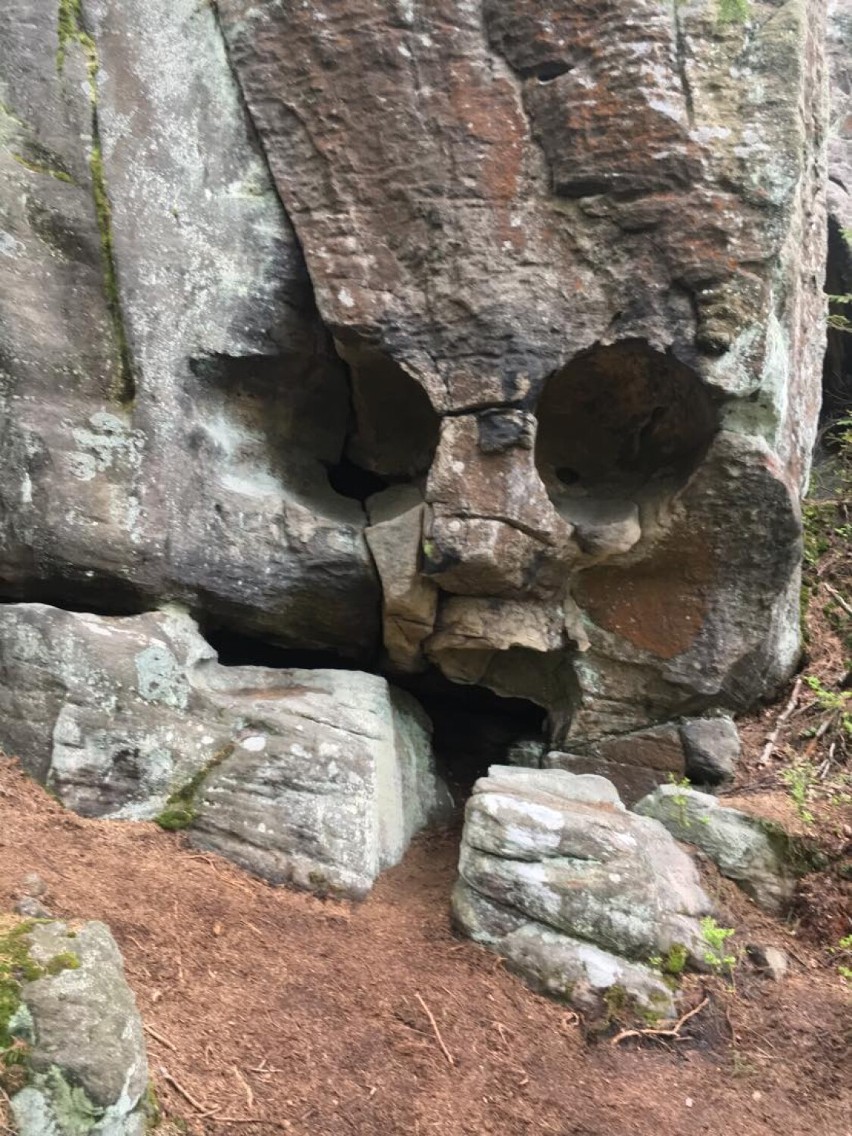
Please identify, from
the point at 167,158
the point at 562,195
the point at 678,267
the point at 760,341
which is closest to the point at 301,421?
the point at 167,158

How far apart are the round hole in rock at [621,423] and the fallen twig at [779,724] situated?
6.39 ft

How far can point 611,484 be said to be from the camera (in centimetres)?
604

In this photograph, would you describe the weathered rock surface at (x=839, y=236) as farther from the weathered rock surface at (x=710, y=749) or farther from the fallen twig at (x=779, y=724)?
the weathered rock surface at (x=710, y=749)

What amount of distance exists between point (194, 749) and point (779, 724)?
405 cm

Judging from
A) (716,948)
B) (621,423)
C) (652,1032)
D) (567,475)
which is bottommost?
(652,1032)

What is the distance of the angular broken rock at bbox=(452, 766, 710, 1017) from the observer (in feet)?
13.2

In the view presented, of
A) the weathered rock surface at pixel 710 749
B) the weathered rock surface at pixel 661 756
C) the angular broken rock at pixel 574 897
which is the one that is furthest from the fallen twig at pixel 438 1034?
the weathered rock surface at pixel 710 749

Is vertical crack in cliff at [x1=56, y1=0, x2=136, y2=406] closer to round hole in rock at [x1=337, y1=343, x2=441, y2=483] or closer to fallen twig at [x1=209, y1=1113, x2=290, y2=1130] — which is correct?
round hole in rock at [x1=337, y1=343, x2=441, y2=483]

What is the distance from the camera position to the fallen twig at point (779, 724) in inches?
233

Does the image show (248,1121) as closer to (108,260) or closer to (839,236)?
(108,260)

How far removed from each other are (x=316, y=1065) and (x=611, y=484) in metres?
4.13

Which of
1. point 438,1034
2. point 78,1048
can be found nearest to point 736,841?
point 438,1034

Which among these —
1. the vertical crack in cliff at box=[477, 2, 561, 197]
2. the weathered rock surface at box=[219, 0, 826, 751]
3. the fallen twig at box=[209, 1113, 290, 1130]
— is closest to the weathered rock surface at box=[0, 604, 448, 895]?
the weathered rock surface at box=[219, 0, 826, 751]

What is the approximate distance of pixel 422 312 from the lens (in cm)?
530
